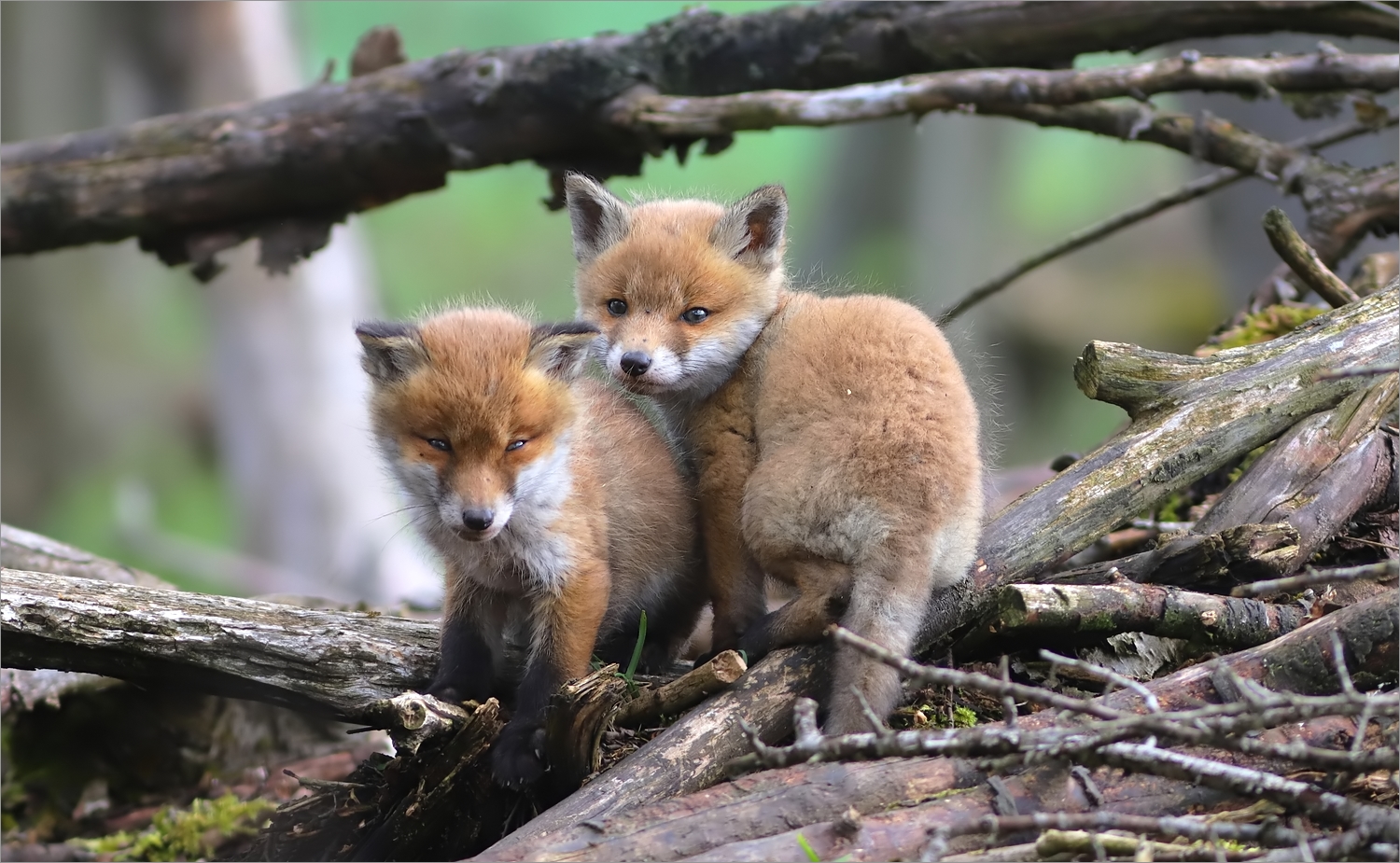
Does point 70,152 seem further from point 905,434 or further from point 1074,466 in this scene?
point 1074,466

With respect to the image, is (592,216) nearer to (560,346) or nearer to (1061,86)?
(560,346)

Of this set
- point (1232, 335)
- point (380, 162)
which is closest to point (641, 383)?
point (380, 162)

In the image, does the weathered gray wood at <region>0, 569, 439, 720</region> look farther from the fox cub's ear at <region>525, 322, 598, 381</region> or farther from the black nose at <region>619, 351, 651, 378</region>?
the black nose at <region>619, 351, 651, 378</region>

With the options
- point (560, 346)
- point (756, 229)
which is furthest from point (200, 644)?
point (756, 229)

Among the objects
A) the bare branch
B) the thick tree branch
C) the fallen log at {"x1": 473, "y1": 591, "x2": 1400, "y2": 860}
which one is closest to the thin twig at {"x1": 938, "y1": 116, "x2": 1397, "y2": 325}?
the thick tree branch

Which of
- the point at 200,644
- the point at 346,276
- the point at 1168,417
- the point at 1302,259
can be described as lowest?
the point at 200,644

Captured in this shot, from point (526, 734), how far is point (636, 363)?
1630 millimetres

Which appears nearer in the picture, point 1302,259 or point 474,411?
point 474,411

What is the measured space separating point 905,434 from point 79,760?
472 cm

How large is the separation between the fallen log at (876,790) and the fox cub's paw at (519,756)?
1.48 ft

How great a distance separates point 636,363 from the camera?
483 cm

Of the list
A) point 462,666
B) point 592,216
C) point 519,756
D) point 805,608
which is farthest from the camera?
point 592,216

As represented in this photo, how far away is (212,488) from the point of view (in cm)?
2000

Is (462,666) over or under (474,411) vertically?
under
